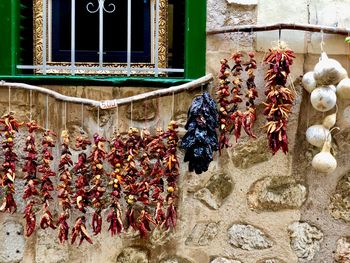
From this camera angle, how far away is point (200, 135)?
251 centimetres

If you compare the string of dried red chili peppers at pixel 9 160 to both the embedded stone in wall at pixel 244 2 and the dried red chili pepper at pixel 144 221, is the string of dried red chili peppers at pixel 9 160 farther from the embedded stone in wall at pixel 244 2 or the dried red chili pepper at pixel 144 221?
the embedded stone in wall at pixel 244 2

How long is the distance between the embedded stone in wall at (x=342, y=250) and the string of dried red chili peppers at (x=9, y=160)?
1570 millimetres

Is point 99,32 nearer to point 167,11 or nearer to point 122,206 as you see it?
point 167,11

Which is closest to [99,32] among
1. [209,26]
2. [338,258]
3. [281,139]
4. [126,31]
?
[126,31]

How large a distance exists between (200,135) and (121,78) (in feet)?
1.67

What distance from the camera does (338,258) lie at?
2.75 m

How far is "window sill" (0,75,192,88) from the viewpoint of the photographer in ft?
8.83

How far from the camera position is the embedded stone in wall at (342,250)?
2.75 metres

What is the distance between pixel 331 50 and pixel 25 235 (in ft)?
5.65

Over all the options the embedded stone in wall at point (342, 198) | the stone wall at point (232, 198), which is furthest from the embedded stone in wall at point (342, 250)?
the embedded stone in wall at point (342, 198)

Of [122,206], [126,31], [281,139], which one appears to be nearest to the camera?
[281,139]

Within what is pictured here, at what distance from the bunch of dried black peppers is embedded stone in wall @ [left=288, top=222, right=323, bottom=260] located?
568 mm

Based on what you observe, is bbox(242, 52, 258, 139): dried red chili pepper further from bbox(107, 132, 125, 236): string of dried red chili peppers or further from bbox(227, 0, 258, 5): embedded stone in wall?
bbox(107, 132, 125, 236): string of dried red chili peppers

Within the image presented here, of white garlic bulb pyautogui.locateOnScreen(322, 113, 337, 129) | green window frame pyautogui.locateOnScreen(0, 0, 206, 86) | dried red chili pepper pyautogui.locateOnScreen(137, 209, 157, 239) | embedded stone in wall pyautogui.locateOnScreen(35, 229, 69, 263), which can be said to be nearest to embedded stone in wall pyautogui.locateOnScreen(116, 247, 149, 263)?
dried red chili pepper pyautogui.locateOnScreen(137, 209, 157, 239)
